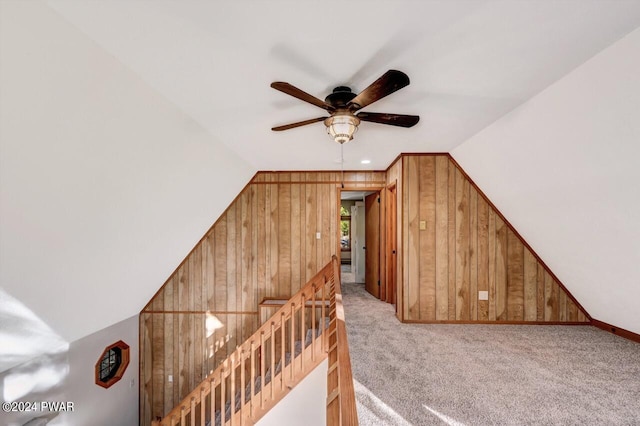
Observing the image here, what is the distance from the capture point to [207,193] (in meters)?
3.46

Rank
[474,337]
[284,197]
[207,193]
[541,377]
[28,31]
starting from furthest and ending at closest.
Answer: [284,197] < [207,193] < [474,337] < [541,377] < [28,31]

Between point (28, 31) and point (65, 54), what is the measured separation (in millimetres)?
144

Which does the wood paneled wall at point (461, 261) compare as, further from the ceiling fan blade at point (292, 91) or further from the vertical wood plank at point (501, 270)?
the ceiling fan blade at point (292, 91)

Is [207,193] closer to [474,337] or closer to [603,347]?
[474,337]

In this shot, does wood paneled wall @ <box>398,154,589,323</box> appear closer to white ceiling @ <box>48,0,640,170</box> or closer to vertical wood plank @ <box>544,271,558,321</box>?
vertical wood plank @ <box>544,271,558,321</box>

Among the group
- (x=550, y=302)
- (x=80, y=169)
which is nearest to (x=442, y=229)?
(x=550, y=302)

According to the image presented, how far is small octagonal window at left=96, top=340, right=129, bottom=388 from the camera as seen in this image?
3.39 m

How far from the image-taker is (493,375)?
7.25 feet

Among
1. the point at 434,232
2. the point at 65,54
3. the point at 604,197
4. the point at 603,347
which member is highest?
the point at 65,54

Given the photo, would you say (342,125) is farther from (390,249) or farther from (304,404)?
(390,249)

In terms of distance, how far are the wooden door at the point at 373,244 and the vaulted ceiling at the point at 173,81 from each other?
2.63 m

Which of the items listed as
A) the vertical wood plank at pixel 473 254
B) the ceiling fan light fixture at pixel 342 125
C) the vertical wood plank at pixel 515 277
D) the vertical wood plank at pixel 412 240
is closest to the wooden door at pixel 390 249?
the vertical wood plank at pixel 412 240

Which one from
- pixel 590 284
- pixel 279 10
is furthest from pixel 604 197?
pixel 279 10

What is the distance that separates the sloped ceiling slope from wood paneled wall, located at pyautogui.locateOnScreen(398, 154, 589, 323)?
2575mm
